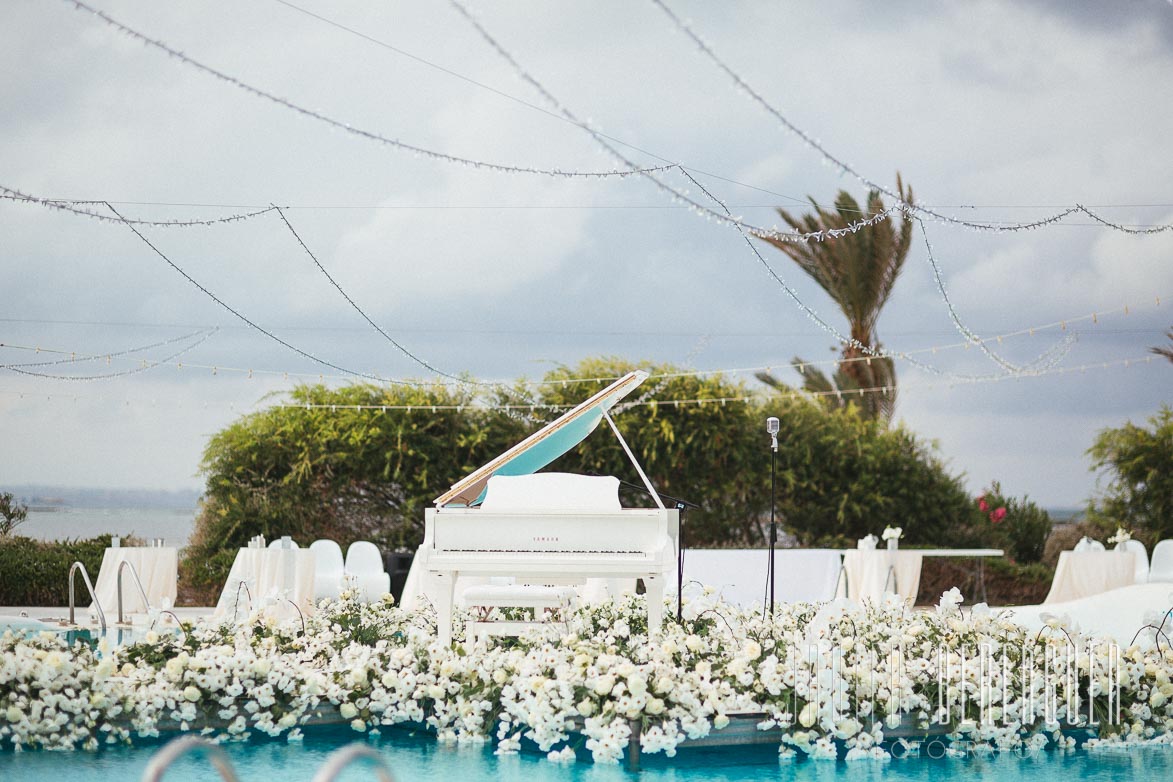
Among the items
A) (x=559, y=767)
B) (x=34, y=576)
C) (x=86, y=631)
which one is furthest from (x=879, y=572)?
(x=34, y=576)

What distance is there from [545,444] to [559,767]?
2511 millimetres

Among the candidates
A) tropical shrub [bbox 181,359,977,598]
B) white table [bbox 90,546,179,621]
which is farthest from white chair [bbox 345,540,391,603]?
tropical shrub [bbox 181,359,977,598]

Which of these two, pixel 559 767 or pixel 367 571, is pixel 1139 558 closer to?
pixel 367 571

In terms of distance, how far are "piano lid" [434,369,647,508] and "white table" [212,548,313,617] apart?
2.74 m

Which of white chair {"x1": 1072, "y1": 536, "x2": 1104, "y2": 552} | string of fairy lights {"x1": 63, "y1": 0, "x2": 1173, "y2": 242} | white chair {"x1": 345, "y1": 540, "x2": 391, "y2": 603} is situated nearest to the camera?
string of fairy lights {"x1": 63, "y1": 0, "x2": 1173, "y2": 242}

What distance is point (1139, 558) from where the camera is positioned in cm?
1052

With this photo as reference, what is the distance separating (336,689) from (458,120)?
12477 millimetres

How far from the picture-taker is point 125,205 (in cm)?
1459

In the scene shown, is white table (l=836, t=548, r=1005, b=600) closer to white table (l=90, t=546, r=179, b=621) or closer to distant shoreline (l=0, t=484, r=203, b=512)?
white table (l=90, t=546, r=179, b=621)

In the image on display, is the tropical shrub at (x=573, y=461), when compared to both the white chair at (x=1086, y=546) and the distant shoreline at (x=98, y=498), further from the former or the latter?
the white chair at (x=1086, y=546)

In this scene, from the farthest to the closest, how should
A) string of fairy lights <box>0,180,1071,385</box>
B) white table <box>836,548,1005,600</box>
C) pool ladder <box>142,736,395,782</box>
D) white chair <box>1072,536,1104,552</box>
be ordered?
white chair <box>1072,536,1104,552</box> < white table <box>836,548,1005,600</box> < string of fairy lights <box>0,180,1071,385</box> < pool ladder <box>142,736,395,782</box>

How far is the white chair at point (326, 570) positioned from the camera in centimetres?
959

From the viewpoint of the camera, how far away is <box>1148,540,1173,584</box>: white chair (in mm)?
9930

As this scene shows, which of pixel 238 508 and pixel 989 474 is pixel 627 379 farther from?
pixel 989 474
